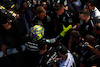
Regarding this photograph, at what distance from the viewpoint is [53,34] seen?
291cm

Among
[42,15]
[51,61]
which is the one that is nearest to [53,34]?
[42,15]

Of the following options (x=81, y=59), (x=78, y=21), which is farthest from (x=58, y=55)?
(x=78, y=21)

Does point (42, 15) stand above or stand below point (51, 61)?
above

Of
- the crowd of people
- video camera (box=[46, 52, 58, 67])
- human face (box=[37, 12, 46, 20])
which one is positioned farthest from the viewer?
human face (box=[37, 12, 46, 20])

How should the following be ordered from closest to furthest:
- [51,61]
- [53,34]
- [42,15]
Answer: [51,61]
[42,15]
[53,34]

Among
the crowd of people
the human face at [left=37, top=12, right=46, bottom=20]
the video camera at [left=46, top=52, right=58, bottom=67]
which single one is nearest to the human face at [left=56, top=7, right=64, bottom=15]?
the crowd of people

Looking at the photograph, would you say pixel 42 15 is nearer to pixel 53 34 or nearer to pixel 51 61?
pixel 53 34

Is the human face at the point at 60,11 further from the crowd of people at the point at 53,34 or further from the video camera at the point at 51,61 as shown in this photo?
the video camera at the point at 51,61

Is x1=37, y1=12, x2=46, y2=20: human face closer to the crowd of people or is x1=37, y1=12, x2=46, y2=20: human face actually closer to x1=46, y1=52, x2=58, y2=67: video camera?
the crowd of people

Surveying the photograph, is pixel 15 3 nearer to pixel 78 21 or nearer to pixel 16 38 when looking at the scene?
pixel 16 38

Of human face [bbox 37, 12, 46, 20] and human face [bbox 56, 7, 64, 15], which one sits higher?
human face [bbox 56, 7, 64, 15]

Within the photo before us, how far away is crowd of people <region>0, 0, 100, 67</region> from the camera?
204cm

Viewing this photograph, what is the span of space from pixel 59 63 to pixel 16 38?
1170 mm

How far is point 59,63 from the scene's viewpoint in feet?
6.33
